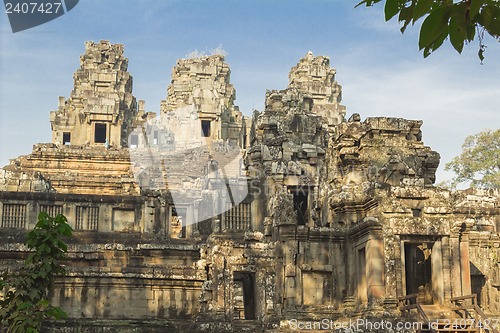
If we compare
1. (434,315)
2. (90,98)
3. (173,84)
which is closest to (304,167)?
(434,315)

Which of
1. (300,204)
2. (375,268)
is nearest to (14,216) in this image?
(300,204)

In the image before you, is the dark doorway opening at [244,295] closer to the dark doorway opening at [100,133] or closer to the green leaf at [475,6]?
the green leaf at [475,6]

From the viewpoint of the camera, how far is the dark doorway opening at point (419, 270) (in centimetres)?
1981

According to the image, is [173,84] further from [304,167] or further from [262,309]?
[262,309]

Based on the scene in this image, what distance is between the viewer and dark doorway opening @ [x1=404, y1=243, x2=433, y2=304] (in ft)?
65.0

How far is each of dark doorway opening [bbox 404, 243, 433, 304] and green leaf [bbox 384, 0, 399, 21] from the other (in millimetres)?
15616

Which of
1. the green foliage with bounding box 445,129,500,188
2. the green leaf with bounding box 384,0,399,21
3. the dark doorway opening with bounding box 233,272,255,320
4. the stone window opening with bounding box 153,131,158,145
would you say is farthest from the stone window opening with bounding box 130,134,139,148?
the green leaf with bounding box 384,0,399,21

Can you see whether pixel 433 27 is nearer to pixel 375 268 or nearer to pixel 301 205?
→ pixel 375 268

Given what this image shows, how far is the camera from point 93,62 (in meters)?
57.8

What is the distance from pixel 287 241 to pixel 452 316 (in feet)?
15.1

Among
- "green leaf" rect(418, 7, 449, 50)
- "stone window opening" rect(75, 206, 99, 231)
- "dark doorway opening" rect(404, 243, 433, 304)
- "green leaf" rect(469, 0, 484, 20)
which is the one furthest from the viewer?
"stone window opening" rect(75, 206, 99, 231)

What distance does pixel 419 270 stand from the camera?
66.3 feet

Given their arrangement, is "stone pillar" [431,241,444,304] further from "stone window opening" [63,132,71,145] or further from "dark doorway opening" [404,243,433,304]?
"stone window opening" [63,132,71,145]

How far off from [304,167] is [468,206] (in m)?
6.02
